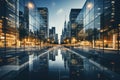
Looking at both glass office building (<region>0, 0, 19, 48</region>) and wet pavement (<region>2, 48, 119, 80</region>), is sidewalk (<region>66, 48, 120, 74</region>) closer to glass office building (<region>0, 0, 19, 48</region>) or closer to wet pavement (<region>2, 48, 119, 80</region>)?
wet pavement (<region>2, 48, 119, 80</region>)

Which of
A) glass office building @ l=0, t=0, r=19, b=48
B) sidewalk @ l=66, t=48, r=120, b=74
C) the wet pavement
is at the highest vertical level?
glass office building @ l=0, t=0, r=19, b=48

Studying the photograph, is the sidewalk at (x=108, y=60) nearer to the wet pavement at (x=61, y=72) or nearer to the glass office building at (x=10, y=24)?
the wet pavement at (x=61, y=72)

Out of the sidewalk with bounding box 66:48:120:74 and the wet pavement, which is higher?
the wet pavement

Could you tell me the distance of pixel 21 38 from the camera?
200 feet

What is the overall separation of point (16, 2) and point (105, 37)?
3097cm

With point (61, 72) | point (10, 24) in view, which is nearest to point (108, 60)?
point (61, 72)

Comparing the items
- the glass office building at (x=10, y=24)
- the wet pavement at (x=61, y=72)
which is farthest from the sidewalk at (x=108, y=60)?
the glass office building at (x=10, y=24)

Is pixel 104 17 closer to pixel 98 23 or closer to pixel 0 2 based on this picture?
pixel 98 23

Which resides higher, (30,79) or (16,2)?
(16,2)

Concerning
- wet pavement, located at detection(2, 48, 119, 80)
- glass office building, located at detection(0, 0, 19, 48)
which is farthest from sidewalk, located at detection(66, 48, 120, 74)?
glass office building, located at detection(0, 0, 19, 48)

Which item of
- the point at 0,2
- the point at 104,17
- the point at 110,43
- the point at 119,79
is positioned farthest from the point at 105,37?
the point at 119,79

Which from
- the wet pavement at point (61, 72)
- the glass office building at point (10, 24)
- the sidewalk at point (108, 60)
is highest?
the glass office building at point (10, 24)

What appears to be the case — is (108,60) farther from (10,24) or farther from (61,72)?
(10,24)

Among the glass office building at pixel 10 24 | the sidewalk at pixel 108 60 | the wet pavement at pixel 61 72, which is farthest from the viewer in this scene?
the glass office building at pixel 10 24
